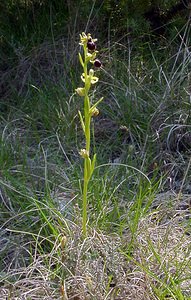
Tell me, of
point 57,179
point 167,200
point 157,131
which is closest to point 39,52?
point 157,131

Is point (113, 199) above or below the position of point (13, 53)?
above

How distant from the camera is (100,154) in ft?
11.2

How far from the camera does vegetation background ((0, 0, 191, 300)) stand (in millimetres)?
2402

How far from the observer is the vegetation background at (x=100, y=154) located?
2.40 meters

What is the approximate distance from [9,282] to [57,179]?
0.78 m

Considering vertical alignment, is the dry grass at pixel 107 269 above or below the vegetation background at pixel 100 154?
above

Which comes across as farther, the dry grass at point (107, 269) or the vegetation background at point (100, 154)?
the vegetation background at point (100, 154)

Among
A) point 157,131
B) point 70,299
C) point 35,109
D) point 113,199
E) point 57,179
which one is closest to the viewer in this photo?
point 70,299

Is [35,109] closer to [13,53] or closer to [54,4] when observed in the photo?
[13,53]

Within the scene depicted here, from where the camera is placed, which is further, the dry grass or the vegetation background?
the vegetation background

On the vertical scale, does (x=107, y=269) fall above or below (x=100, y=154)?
above

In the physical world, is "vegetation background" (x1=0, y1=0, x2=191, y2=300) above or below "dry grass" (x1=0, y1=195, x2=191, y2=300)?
below

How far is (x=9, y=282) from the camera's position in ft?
7.86

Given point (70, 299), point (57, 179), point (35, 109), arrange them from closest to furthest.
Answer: point (70, 299), point (57, 179), point (35, 109)
